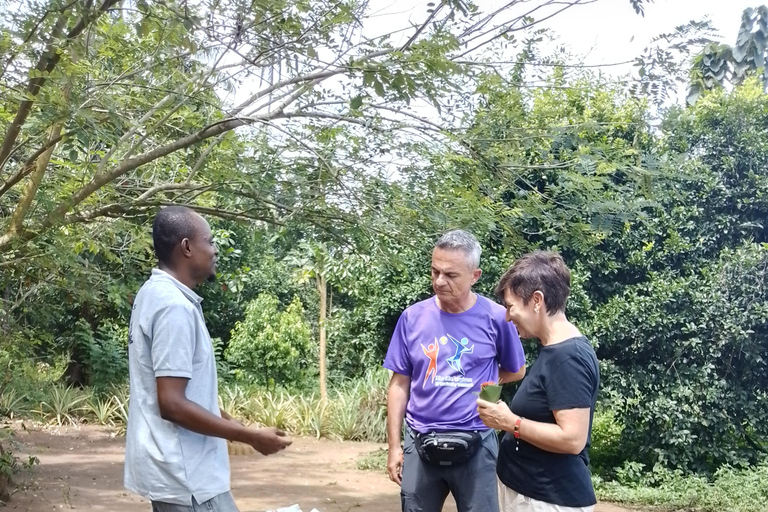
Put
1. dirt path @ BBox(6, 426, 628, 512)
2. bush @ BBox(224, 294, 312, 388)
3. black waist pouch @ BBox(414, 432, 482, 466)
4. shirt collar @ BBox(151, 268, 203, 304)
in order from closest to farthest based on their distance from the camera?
shirt collar @ BBox(151, 268, 203, 304)
black waist pouch @ BBox(414, 432, 482, 466)
dirt path @ BBox(6, 426, 628, 512)
bush @ BBox(224, 294, 312, 388)

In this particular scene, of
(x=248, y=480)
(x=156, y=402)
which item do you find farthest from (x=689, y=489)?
(x=156, y=402)

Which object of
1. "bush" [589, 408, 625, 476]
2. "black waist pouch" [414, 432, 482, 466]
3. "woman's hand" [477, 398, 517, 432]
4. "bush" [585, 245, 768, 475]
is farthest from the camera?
"bush" [589, 408, 625, 476]

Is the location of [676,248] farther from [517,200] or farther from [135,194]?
[135,194]

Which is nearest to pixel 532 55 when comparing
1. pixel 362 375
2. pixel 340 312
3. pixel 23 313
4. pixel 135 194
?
pixel 135 194

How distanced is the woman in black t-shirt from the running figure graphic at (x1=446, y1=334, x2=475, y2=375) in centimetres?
62

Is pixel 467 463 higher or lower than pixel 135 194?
lower

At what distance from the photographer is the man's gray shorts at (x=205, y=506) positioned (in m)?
2.45

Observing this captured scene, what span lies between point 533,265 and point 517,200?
2475mm

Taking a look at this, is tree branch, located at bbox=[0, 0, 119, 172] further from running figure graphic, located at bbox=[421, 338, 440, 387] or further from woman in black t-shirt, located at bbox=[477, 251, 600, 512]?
woman in black t-shirt, located at bbox=[477, 251, 600, 512]

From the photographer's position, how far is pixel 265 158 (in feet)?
17.2

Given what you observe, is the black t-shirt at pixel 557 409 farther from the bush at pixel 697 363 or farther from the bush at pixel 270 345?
the bush at pixel 270 345

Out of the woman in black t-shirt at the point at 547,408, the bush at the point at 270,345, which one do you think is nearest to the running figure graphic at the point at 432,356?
the woman in black t-shirt at the point at 547,408

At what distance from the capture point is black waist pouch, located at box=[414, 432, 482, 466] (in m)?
3.34

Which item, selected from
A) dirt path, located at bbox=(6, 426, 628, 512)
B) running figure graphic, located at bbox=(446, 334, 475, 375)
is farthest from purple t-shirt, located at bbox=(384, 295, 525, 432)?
dirt path, located at bbox=(6, 426, 628, 512)
